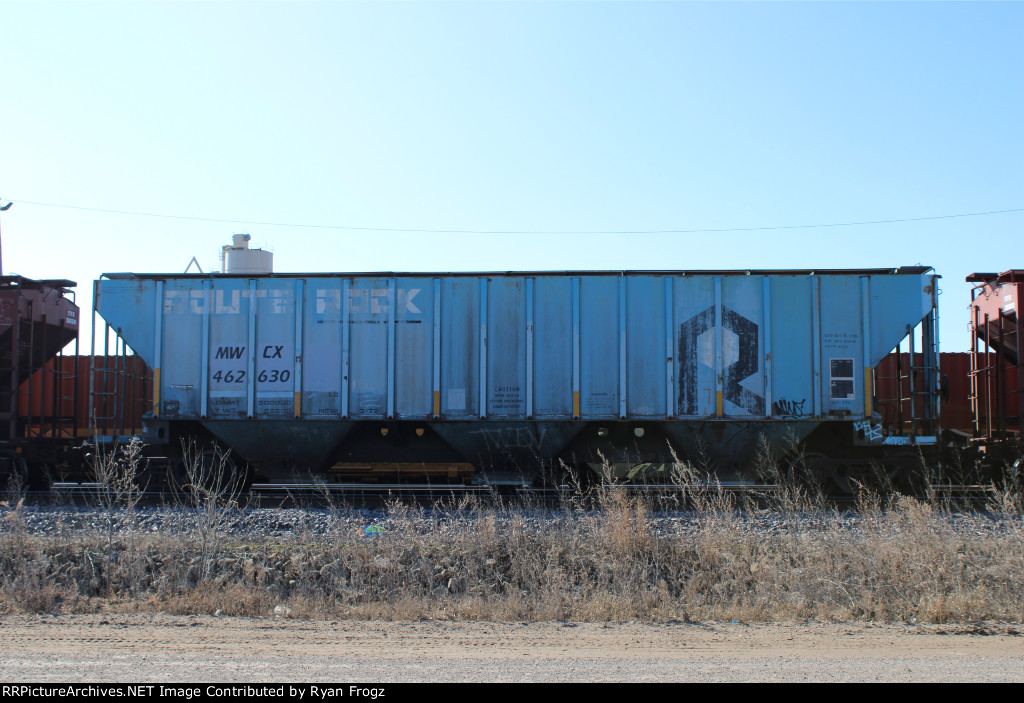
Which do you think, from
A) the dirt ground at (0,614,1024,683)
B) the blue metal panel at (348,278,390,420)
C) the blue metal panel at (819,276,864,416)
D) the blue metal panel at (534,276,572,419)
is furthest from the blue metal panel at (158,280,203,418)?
the blue metal panel at (819,276,864,416)

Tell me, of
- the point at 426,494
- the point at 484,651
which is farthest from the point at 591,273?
the point at 484,651

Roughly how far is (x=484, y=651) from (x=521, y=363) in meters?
6.97

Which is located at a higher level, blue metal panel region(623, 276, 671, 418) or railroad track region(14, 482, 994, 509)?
blue metal panel region(623, 276, 671, 418)

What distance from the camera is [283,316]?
38.8 ft

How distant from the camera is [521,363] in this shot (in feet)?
37.9

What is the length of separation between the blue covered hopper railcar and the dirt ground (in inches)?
Answer: 231

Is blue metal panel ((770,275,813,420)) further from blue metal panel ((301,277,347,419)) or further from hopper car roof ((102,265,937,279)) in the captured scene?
blue metal panel ((301,277,347,419))

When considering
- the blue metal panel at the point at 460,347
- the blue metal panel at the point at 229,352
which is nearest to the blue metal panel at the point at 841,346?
the blue metal panel at the point at 460,347

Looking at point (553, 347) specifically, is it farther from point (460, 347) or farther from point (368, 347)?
point (368, 347)

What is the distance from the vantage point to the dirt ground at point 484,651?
4246 mm

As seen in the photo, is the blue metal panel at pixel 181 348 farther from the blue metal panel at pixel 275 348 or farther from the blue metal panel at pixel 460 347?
the blue metal panel at pixel 460 347

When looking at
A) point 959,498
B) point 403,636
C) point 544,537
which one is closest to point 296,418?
point 544,537

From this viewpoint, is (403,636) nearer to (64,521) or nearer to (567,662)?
(567,662)

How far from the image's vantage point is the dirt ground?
13.9 ft
